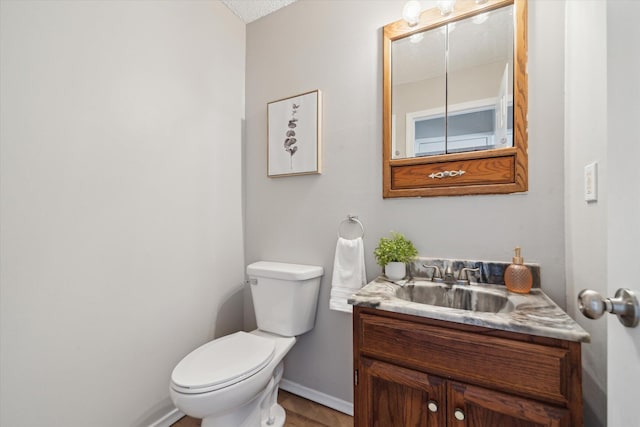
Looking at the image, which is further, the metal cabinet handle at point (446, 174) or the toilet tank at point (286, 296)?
the toilet tank at point (286, 296)

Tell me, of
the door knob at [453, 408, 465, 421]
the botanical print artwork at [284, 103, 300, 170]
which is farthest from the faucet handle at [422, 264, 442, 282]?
the botanical print artwork at [284, 103, 300, 170]

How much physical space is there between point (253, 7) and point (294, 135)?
941mm

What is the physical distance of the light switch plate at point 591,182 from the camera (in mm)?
796

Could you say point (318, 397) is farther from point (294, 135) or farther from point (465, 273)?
point (294, 135)

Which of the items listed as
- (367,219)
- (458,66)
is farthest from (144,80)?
(458,66)

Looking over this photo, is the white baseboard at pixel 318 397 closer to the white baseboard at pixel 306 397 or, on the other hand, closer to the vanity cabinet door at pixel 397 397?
the white baseboard at pixel 306 397

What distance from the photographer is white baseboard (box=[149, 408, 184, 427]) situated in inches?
52.3

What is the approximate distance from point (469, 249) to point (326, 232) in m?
0.74

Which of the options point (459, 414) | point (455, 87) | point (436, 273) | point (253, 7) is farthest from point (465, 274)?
point (253, 7)

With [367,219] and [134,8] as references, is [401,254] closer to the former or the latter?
[367,219]

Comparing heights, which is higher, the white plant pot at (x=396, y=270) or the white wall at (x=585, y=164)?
the white wall at (x=585, y=164)

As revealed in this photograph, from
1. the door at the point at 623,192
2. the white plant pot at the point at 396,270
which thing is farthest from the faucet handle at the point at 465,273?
the door at the point at 623,192

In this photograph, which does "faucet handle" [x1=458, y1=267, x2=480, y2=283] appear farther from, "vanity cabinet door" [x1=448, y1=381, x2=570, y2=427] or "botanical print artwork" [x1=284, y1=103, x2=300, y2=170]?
"botanical print artwork" [x1=284, y1=103, x2=300, y2=170]

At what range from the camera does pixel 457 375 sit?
32.3 inches
